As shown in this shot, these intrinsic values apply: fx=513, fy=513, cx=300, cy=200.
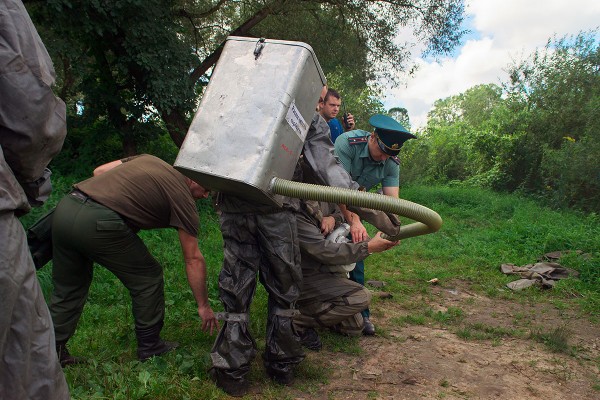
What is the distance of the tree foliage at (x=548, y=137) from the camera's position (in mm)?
12266

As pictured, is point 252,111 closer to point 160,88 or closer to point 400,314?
point 400,314

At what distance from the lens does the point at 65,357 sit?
320 cm

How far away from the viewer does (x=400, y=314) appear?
4.91 meters

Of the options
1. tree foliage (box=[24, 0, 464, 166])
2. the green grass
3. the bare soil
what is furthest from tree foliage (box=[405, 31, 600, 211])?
the bare soil

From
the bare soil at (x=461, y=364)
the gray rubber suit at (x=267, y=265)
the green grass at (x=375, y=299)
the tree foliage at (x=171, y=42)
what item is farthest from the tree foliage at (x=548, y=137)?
the gray rubber suit at (x=267, y=265)

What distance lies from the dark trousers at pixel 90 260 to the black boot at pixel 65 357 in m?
0.05

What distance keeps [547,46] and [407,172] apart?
555cm

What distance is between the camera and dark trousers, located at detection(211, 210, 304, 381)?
3031mm

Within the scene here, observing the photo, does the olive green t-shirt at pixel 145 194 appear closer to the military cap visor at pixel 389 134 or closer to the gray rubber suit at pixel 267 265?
the gray rubber suit at pixel 267 265

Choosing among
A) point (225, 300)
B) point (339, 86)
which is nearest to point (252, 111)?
point (225, 300)

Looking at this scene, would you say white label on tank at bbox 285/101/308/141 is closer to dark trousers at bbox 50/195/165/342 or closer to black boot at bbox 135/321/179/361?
dark trousers at bbox 50/195/165/342

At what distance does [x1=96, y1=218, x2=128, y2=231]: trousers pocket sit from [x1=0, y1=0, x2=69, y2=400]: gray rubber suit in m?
1.41

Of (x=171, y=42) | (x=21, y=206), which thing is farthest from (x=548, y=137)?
(x=21, y=206)

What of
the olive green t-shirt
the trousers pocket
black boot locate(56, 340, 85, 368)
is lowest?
black boot locate(56, 340, 85, 368)
